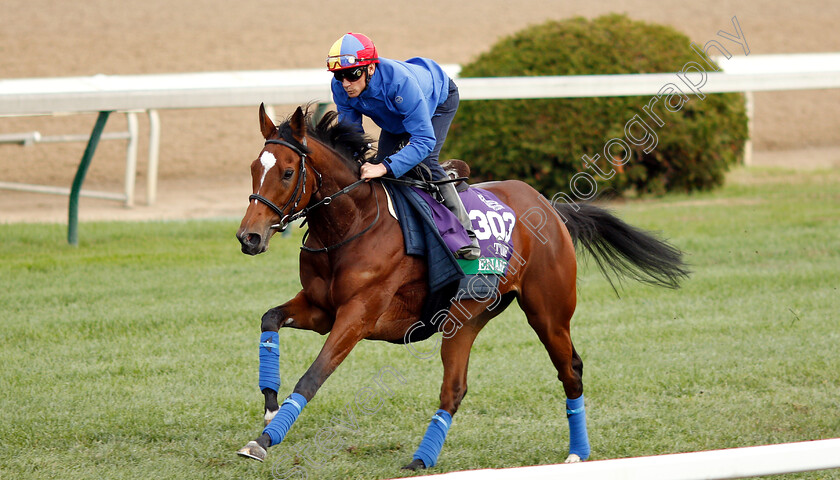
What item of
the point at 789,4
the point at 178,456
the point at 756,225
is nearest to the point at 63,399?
the point at 178,456

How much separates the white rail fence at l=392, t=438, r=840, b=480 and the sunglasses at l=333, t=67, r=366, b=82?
1960 mm

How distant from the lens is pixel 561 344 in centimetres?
429

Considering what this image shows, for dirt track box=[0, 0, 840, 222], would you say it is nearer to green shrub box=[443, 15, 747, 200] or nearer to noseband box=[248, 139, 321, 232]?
green shrub box=[443, 15, 747, 200]

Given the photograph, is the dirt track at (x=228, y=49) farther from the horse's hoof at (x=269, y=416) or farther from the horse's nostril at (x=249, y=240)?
the horse's nostril at (x=249, y=240)

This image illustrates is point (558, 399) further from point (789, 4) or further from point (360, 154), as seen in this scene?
point (789, 4)

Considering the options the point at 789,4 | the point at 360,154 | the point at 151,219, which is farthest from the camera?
the point at 789,4

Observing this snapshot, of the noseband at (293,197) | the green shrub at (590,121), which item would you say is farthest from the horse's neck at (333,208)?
the green shrub at (590,121)

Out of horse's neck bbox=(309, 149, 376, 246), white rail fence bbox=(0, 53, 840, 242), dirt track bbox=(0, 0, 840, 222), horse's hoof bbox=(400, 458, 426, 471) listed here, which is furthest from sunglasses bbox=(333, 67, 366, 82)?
dirt track bbox=(0, 0, 840, 222)

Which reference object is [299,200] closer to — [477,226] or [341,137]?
[341,137]

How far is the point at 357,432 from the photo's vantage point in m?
4.64

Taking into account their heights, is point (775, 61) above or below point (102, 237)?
above

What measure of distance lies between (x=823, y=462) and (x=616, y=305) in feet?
16.0

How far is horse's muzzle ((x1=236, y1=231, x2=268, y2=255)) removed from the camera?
131 inches

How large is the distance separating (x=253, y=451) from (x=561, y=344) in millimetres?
1669
